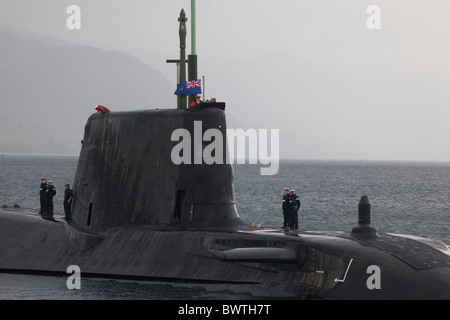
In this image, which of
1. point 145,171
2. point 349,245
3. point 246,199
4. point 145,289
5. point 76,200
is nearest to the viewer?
point 349,245

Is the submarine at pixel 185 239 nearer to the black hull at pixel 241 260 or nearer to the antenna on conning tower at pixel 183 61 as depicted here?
the black hull at pixel 241 260

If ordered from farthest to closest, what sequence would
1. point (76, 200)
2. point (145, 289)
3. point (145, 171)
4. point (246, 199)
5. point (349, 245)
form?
point (246, 199) < point (76, 200) < point (145, 171) < point (145, 289) < point (349, 245)

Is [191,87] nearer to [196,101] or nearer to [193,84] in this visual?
[193,84]

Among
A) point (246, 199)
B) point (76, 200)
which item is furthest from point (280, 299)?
point (246, 199)

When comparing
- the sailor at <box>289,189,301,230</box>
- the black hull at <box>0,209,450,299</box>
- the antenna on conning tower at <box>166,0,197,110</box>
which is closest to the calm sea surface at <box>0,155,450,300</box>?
the black hull at <box>0,209,450,299</box>

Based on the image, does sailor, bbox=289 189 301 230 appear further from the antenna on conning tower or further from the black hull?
the antenna on conning tower

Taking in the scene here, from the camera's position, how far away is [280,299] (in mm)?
17969

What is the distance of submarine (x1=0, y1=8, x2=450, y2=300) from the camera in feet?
57.2

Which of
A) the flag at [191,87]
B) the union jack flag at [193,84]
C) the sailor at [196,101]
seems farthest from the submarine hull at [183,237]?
the union jack flag at [193,84]

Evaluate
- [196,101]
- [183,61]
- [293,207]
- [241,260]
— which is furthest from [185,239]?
[183,61]

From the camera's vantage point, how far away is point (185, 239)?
800 inches
